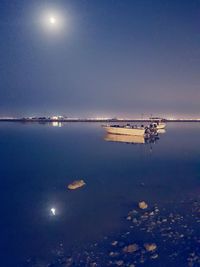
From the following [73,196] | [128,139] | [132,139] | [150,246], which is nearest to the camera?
[150,246]

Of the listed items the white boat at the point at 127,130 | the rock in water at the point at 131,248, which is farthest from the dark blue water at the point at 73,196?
the white boat at the point at 127,130

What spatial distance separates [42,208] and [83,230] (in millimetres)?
4957

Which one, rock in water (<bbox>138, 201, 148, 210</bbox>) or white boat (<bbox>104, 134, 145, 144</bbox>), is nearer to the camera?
rock in water (<bbox>138, 201, 148, 210</bbox>)

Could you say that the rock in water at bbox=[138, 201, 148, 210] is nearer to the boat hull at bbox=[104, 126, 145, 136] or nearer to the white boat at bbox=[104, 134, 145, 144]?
the white boat at bbox=[104, 134, 145, 144]

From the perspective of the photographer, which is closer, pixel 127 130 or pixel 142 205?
pixel 142 205

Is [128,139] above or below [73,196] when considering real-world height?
below

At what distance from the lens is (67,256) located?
40.2 ft

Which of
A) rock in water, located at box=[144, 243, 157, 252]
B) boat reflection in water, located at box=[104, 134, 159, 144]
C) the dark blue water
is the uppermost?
rock in water, located at box=[144, 243, 157, 252]

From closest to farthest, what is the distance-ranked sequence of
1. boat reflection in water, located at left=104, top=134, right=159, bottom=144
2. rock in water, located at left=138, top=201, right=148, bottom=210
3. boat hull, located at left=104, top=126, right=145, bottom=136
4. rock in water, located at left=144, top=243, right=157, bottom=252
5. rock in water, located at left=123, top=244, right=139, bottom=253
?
rock in water, located at left=123, top=244, right=139, bottom=253, rock in water, located at left=144, top=243, right=157, bottom=252, rock in water, located at left=138, top=201, right=148, bottom=210, boat reflection in water, located at left=104, top=134, right=159, bottom=144, boat hull, located at left=104, top=126, right=145, bottom=136

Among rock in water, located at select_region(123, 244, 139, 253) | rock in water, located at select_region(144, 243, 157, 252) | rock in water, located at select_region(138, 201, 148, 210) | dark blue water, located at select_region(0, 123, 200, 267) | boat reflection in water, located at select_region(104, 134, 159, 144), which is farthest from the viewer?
boat reflection in water, located at select_region(104, 134, 159, 144)

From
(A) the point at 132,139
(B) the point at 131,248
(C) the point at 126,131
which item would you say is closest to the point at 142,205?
(B) the point at 131,248

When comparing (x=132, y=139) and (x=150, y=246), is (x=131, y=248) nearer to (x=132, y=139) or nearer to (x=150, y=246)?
(x=150, y=246)

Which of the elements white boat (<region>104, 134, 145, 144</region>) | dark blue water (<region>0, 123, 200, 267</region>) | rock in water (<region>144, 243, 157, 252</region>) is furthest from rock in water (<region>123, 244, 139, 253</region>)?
white boat (<region>104, 134, 145, 144</region>)

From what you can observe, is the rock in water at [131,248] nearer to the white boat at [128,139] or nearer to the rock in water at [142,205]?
the rock in water at [142,205]
